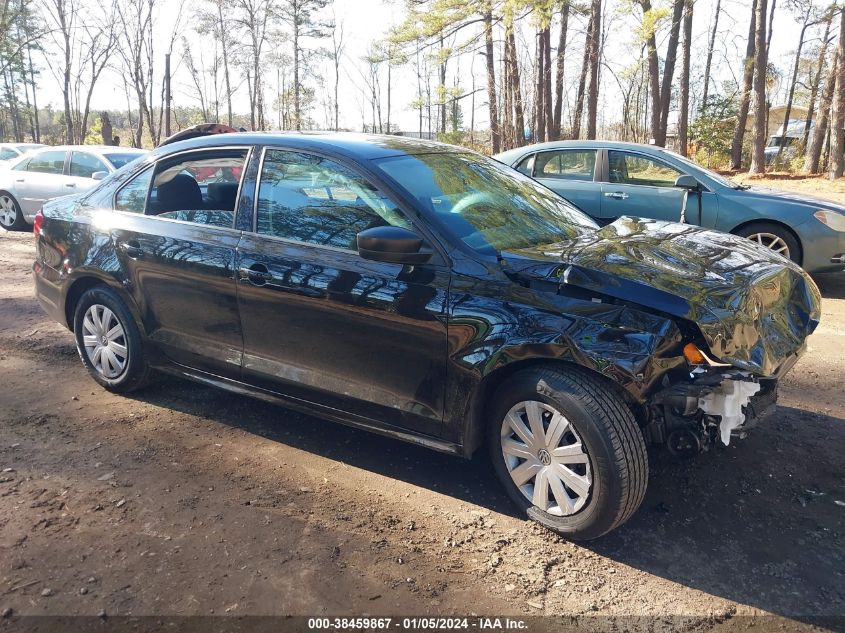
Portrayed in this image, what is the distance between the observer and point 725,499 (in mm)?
3326

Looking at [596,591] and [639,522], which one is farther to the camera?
[639,522]

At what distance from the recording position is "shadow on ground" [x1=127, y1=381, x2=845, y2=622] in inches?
108

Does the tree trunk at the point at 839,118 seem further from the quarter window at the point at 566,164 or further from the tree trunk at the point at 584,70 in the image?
the quarter window at the point at 566,164

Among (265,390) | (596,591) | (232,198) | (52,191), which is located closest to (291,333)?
(265,390)

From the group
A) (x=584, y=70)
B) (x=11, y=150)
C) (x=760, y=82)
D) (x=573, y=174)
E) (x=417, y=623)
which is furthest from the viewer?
(x=584, y=70)

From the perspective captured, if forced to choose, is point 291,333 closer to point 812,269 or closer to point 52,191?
point 812,269

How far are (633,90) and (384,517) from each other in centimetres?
3856

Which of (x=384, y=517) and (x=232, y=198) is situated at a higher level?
(x=232, y=198)

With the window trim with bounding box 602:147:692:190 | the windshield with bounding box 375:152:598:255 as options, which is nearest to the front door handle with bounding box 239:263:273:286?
the windshield with bounding box 375:152:598:255

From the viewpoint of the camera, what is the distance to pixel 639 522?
3.15 metres

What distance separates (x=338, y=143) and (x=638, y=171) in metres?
5.20

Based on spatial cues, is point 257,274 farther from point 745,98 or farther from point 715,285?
point 745,98

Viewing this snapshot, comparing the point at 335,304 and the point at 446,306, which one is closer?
the point at 446,306

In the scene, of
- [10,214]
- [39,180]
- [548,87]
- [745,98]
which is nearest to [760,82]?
[745,98]
